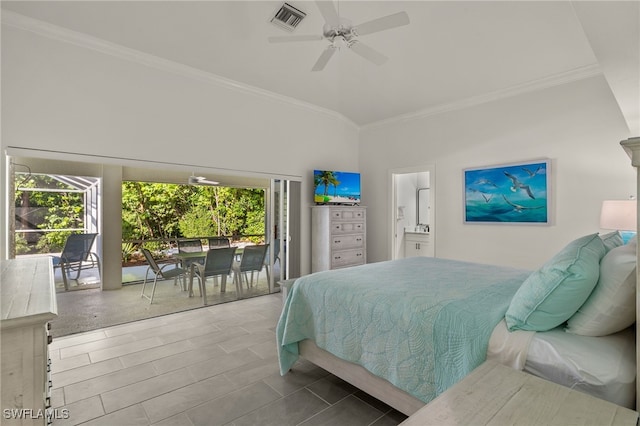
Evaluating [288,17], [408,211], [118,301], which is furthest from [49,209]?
[408,211]

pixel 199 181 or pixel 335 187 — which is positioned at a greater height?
pixel 199 181

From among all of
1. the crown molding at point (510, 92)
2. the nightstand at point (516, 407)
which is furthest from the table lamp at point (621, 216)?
the nightstand at point (516, 407)

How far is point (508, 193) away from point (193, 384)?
14.0 feet

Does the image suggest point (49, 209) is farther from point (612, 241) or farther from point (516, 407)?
point (612, 241)

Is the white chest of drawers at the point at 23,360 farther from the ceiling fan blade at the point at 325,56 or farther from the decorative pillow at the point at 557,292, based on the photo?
the ceiling fan blade at the point at 325,56

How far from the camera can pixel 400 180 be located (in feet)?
21.9

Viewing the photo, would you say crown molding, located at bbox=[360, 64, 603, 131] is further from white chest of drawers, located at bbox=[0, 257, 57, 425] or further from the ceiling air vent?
white chest of drawers, located at bbox=[0, 257, 57, 425]

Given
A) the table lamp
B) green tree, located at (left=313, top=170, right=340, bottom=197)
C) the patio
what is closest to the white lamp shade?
the table lamp

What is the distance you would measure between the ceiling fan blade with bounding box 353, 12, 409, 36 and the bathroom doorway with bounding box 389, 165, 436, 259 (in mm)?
3016

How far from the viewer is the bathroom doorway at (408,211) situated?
571cm

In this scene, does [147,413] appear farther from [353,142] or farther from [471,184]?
[353,142]

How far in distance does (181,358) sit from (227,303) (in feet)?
5.54

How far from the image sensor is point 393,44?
382cm

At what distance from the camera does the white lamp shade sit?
2.88 metres
